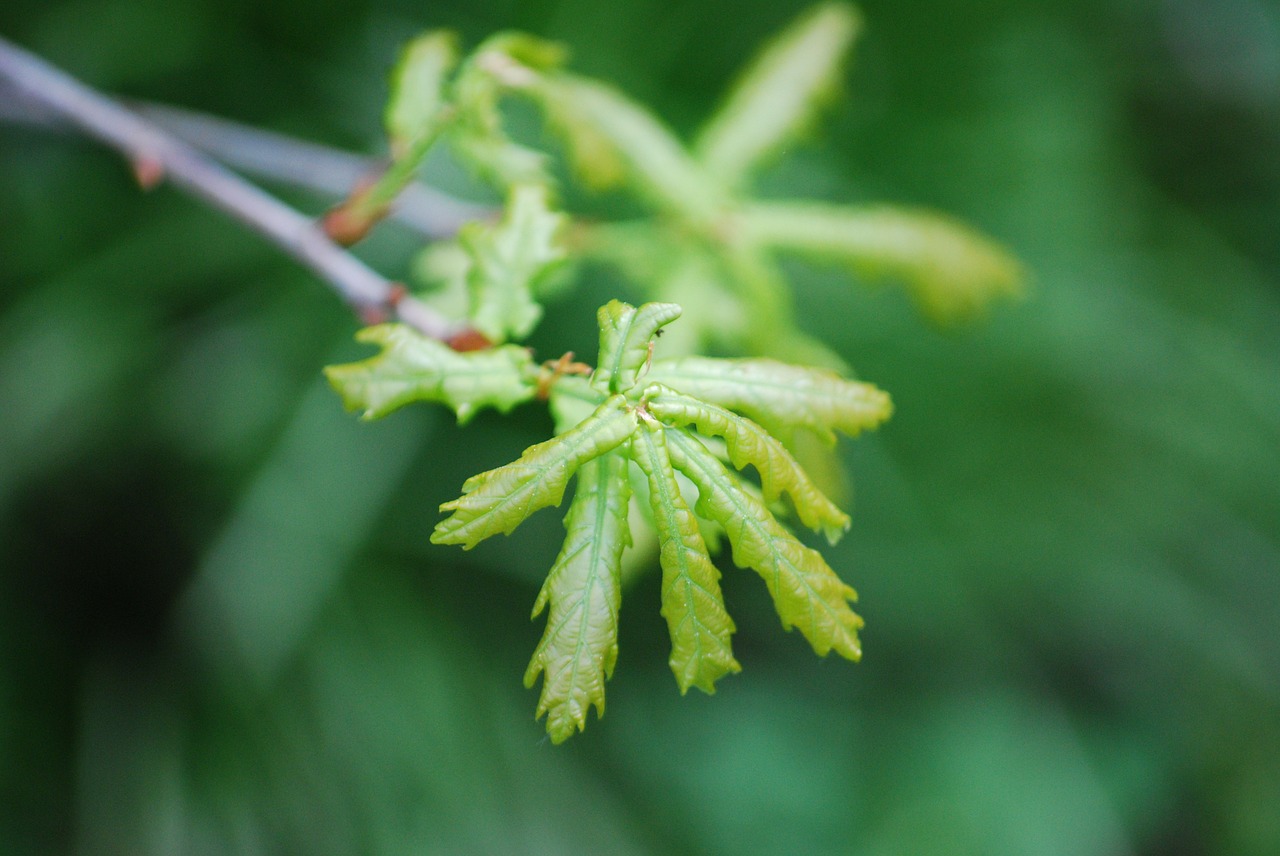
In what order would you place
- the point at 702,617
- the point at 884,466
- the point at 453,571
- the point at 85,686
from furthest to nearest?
the point at 884,466 → the point at 453,571 → the point at 85,686 → the point at 702,617

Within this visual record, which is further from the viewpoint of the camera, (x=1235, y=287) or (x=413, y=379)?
(x=1235, y=287)

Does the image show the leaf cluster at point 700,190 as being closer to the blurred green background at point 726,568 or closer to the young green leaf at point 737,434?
the young green leaf at point 737,434

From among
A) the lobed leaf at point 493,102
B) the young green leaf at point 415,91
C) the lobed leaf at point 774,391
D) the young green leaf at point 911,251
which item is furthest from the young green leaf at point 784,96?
the lobed leaf at point 774,391

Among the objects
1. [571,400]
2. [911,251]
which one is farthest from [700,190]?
[571,400]

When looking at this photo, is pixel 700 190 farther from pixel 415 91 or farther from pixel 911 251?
pixel 415 91

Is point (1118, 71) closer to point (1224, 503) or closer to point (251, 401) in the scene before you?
point (1224, 503)

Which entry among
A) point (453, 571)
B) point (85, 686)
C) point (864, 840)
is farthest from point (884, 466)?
point (85, 686)

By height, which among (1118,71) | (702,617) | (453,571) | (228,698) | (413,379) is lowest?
(702,617)
